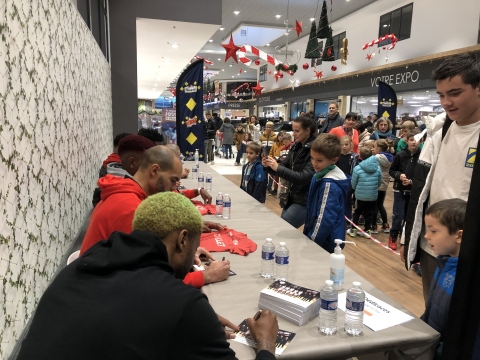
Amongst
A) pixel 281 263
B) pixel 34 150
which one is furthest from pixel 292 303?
pixel 34 150

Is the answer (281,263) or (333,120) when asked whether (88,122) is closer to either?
(281,263)

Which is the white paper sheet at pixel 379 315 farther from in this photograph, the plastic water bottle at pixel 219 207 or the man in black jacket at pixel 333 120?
the man in black jacket at pixel 333 120

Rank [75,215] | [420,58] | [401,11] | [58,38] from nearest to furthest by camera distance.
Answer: [58,38] < [75,215] < [420,58] < [401,11]

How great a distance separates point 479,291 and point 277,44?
19242mm

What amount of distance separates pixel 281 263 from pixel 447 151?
1.00 metres

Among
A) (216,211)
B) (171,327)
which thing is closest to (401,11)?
(216,211)

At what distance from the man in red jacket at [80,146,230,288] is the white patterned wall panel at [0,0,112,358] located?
0.28 metres

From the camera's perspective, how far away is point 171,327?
0.86 m

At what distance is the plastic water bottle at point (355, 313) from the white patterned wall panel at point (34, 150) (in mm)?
1271

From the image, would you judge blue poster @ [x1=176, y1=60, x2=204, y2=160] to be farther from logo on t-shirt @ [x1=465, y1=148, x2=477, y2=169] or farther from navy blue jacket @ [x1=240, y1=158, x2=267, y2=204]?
logo on t-shirt @ [x1=465, y1=148, x2=477, y2=169]

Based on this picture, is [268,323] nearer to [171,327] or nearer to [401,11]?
[171,327]

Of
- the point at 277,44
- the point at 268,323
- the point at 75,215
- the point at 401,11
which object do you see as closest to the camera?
the point at 268,323

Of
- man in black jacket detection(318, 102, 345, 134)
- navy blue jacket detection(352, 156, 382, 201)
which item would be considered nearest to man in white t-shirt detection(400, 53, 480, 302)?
navy blue jacket detection(352, 156, 382, 201)

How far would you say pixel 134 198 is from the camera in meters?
1.81
